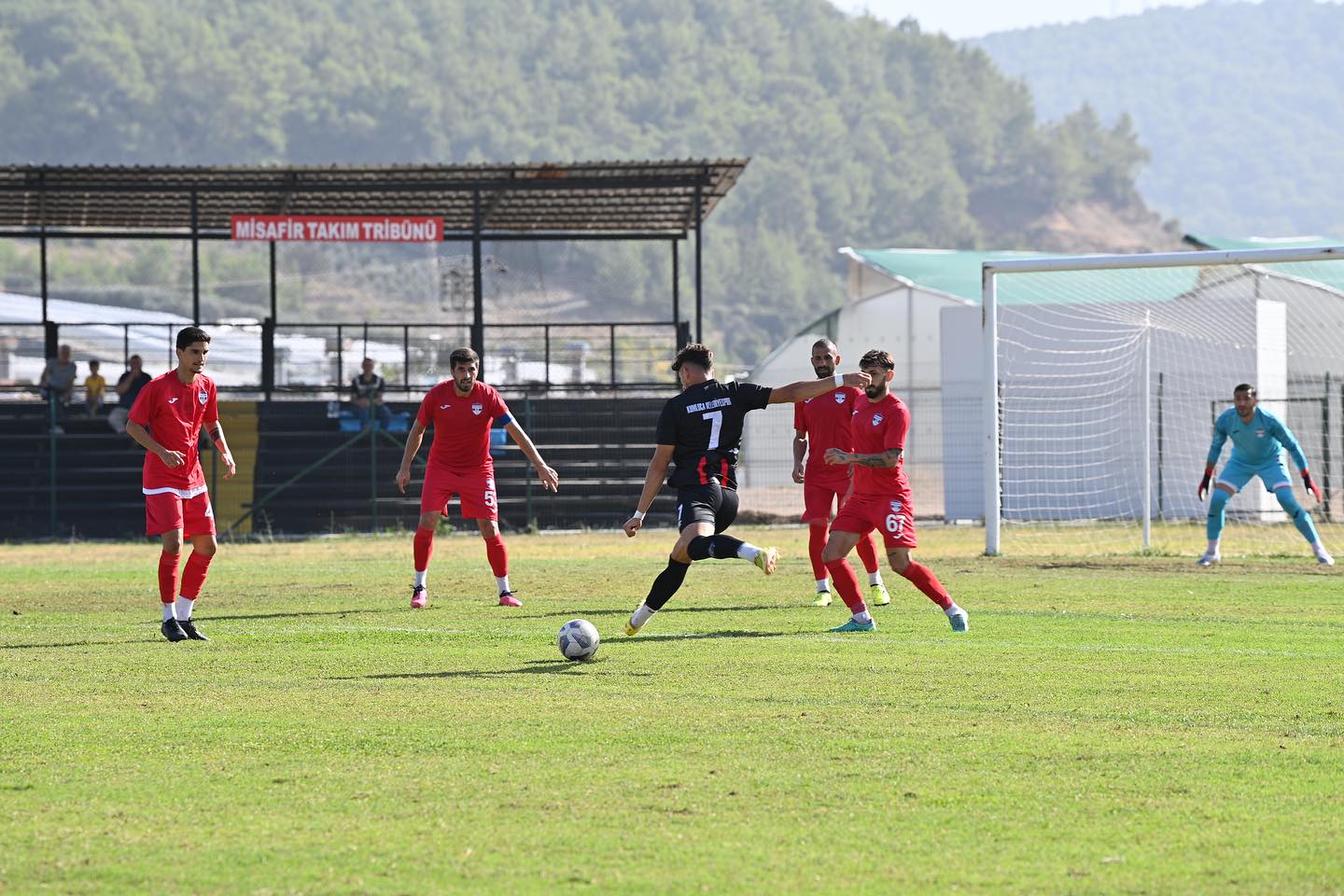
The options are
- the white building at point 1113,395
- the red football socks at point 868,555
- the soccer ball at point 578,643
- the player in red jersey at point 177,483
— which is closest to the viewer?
the soccer ball at point 578,643

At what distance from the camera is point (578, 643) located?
404 inches

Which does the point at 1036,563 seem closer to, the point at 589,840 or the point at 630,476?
the point at 630,476

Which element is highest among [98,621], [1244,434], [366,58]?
[366,58]

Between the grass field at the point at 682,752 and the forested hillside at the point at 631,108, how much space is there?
114 meters

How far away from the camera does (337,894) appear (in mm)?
5160

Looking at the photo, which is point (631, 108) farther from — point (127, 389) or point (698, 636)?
point (698, 636)

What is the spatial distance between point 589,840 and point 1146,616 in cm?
831

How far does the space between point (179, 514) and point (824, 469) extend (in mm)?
5079

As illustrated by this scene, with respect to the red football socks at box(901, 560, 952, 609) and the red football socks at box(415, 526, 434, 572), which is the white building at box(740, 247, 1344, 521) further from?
the red football socks at box(901, 560, 952, 609)

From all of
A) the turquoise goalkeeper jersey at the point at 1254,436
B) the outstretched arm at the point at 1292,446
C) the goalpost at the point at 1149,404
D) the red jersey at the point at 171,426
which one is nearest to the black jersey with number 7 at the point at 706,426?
the red jersey at the point at 171,426

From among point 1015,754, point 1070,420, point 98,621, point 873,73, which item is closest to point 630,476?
point 1070,420

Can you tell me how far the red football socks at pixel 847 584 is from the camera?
11852mm

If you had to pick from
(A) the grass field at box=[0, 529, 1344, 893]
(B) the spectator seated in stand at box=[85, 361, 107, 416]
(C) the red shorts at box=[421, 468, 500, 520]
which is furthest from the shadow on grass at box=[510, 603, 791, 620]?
(B) the spectator seated in stand at box=[85, 361, 107, 416]

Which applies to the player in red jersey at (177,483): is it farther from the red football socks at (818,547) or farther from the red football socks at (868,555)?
the red football socks at (868,555)
